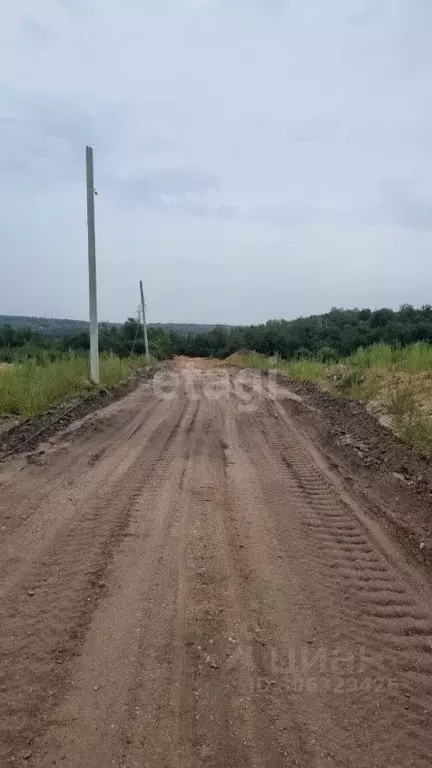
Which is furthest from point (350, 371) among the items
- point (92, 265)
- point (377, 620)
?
point (377, 620)

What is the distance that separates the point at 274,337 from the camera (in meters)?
42.4

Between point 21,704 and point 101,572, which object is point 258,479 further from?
point 21,704

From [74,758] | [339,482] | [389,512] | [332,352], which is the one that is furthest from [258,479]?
[332,352]

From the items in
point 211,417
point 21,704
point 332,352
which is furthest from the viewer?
point 332,352

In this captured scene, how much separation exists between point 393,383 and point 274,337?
3106 cm

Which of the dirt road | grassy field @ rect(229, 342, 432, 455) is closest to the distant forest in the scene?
grassy field @ rect(229, 342, 432, 455)

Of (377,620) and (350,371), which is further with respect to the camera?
(350,371)

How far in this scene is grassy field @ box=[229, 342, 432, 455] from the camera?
7.97 m

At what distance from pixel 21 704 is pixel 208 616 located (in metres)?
1.08

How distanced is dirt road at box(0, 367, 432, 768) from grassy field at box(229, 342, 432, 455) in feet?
8.46

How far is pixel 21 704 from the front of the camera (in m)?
2.41

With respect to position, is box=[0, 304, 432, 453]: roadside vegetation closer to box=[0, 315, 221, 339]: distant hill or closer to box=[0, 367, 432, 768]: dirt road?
box=[0, 367, 432, 768]: dirt road

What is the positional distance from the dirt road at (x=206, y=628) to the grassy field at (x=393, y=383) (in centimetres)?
258

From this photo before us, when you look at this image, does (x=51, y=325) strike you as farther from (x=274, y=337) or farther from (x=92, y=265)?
(x=92, y=265)
